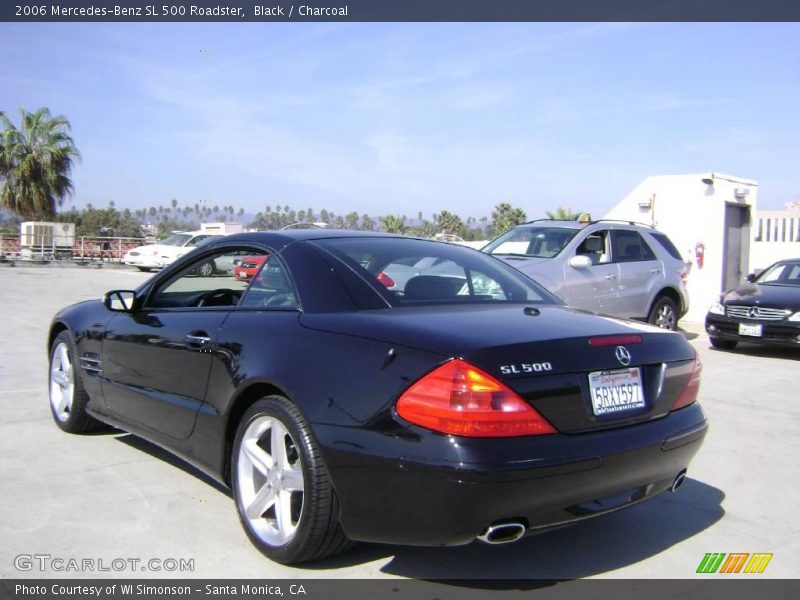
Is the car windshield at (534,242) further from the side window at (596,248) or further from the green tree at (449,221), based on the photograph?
the green tree at (449,221)

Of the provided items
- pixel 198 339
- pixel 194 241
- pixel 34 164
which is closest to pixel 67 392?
pixel 198 339

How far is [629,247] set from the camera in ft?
34.6

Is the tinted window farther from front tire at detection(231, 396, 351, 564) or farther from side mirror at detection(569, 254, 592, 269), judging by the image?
front tire at detection(231, 396, 351, 564)

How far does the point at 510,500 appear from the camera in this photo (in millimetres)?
2768

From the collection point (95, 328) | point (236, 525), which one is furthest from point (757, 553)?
point (95, 328)

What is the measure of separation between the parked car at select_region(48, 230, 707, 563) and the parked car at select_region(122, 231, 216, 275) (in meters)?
23.9

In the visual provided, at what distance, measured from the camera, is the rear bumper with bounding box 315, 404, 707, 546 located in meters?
2.74

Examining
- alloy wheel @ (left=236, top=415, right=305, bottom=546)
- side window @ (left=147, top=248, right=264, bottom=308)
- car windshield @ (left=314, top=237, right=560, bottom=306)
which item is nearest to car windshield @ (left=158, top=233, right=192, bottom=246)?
side window @ (left=147, top=248, right=264, bottom=308)

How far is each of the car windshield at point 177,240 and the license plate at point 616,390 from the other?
26687 mm

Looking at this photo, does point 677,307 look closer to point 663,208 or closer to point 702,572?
point 663,208

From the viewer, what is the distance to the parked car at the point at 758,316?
9.88 m

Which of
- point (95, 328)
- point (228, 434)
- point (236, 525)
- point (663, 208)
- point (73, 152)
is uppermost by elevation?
point (73, 152)

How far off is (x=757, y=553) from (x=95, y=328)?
4.06m

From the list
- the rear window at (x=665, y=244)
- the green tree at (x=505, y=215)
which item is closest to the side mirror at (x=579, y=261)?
the rear window at (x=665, y=244)
